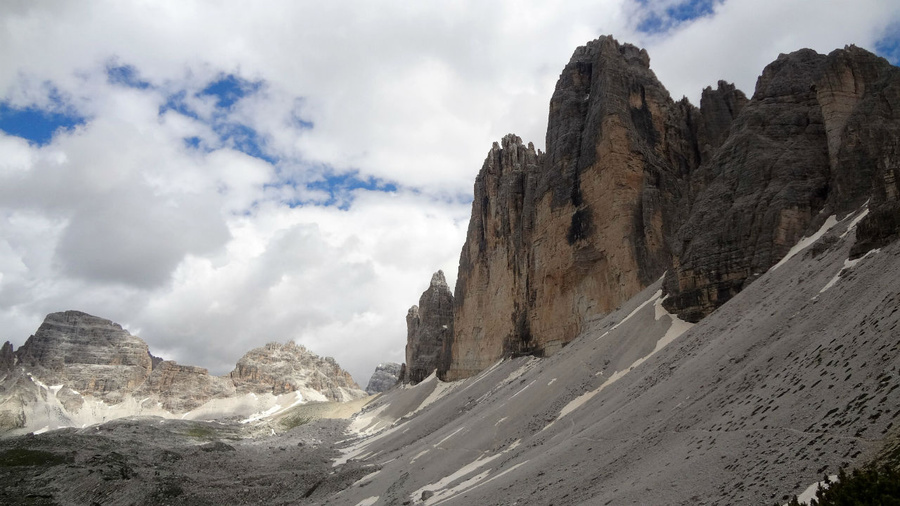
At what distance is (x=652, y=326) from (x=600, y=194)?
2090cm

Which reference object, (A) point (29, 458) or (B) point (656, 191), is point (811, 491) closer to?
(B) point (656, 191)

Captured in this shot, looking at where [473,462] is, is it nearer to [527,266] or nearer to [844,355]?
[844,355]

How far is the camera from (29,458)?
2190 inches

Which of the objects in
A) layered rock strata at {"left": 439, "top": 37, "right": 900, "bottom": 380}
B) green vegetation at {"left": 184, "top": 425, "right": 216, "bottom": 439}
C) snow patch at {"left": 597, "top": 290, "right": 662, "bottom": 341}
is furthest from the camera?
green vegetation at {"left": 184, "top": 425, "right": 216, "bottom": 439}

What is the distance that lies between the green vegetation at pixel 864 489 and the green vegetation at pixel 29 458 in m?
63.7

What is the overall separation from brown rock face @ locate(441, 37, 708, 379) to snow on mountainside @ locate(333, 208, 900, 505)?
46.0 ft

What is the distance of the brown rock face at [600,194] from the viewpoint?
49406 mm

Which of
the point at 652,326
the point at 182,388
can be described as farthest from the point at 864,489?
the point at 182,388

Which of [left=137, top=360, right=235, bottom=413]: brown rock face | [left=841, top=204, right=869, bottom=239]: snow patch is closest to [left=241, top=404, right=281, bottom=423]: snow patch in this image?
[left=137, top=360, right=235, bottom=413]: brown rock face

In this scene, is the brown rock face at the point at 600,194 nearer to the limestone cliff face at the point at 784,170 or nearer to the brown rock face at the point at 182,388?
the limestone cliff face at the point at 784,170

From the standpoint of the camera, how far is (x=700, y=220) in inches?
1372

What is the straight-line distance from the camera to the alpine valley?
45.0ft

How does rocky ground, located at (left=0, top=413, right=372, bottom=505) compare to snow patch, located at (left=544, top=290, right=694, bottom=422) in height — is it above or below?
above

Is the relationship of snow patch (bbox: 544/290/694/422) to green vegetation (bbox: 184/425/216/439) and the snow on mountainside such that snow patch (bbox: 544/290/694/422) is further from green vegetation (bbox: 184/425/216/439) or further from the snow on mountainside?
green vegetation (bbox: 184/425/216/439)
